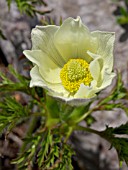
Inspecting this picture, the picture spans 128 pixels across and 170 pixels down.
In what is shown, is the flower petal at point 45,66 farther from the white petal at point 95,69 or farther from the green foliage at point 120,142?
the green foliage at point 120,142

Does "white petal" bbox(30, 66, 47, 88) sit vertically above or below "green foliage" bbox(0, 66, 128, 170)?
above

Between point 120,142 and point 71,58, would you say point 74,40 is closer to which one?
point 71,58

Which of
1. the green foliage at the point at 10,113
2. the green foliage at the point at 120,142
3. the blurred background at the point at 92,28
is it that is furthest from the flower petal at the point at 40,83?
the blurred background at the point at 92,28

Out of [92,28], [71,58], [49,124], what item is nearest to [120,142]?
[49,124]

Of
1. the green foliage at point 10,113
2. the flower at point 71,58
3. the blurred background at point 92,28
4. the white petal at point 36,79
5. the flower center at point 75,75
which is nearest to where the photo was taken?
the white petal at point 36,79

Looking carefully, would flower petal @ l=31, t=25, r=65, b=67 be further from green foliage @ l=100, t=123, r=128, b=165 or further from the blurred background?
the blurred background

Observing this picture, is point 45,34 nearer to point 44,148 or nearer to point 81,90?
point 81,90

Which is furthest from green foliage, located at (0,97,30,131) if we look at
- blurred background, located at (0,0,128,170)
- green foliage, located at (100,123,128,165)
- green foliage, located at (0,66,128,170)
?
blurred background, located at (0,0,128,170)
